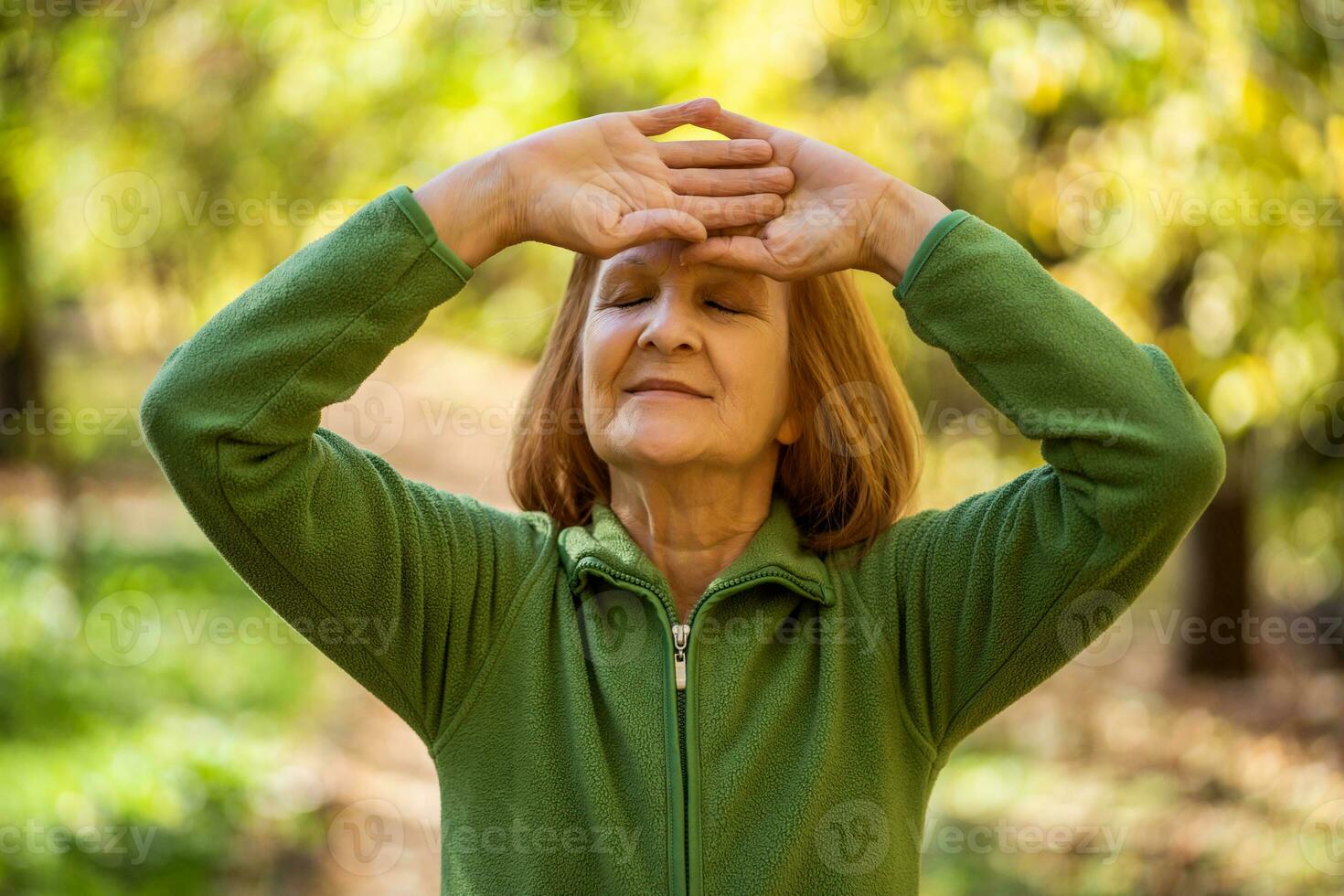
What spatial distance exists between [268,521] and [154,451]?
0.17 meters

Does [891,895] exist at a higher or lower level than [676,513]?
lower

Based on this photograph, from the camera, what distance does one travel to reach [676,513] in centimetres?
195

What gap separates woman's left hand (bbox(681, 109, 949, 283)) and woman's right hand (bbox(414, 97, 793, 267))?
0.03 meters

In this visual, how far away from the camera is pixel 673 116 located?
1.78 m

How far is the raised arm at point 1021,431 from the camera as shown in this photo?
1606mm

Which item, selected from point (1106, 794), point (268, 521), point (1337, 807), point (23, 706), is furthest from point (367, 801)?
point (268, 521)

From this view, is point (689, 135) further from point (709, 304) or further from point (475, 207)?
point (475, 207)

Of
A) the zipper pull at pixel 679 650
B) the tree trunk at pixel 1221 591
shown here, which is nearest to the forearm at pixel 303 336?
the zipper pull at pixel 679 650

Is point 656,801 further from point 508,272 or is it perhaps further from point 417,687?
point 508,272

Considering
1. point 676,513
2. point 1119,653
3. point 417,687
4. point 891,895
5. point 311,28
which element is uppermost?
point 311,28

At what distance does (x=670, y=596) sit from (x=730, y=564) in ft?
0.37

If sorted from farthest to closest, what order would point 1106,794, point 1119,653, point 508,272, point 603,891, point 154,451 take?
1. point 1119,653
2. point 508,272
3. point 1106,794
4. point 603,891
5. point 154,451

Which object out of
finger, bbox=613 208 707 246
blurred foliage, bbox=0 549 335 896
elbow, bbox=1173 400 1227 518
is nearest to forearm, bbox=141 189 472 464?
finger, bbox=613 208 707 246

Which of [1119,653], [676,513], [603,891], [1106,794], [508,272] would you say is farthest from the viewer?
[1119,653]
